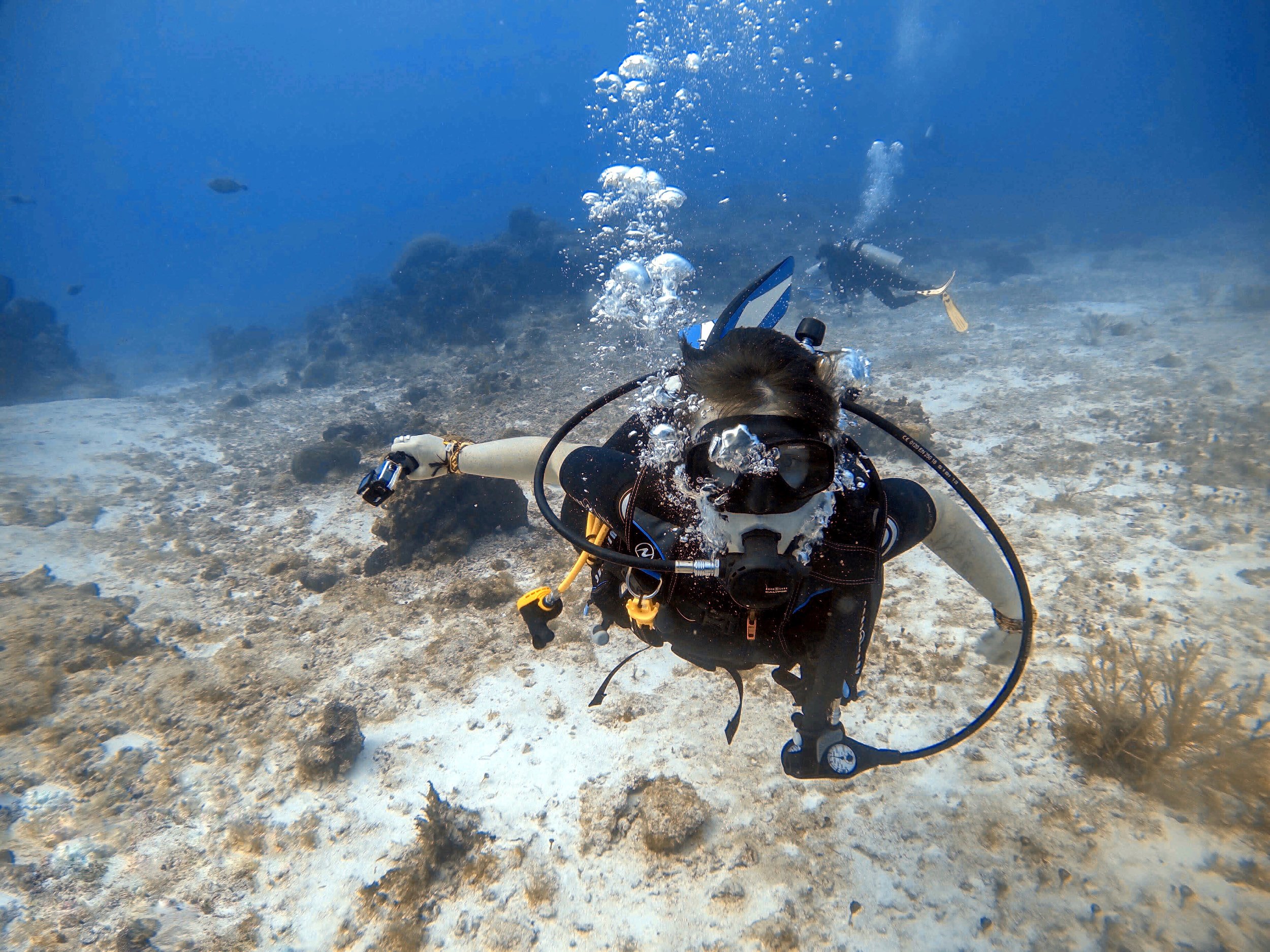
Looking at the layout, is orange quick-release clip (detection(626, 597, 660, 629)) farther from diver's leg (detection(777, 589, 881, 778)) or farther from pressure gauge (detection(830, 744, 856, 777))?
pressure gauge (detection(830, 744, 856, 777))

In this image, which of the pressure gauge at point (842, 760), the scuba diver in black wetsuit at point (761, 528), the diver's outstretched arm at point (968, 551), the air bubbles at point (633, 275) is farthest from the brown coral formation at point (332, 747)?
the air bubbles at point (633, 275)

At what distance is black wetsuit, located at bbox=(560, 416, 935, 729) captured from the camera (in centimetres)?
225

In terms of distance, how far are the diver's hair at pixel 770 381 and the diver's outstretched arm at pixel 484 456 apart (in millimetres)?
1107

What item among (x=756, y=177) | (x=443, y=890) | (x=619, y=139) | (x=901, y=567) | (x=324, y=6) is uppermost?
(x=324, y=6)

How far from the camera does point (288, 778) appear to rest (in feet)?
12.6

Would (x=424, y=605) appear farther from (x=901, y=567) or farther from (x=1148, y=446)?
(x=1148, y=446)

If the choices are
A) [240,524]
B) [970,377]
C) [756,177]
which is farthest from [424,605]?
[756,177]

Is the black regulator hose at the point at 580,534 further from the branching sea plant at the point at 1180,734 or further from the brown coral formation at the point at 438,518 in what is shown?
the brown coral formation at the point at 438,518

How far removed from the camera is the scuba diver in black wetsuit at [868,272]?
12750 mm

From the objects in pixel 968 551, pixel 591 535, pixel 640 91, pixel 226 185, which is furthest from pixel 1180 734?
pixel 640 91

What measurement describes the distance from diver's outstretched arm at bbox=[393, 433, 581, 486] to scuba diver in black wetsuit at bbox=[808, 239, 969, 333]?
1125 centimetres

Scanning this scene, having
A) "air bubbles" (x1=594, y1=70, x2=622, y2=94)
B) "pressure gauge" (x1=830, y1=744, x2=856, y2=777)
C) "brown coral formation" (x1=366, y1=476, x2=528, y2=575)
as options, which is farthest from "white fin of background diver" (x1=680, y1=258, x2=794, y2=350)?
"air bubbles" (x1=594, y1=70, x2=622, y2=94)

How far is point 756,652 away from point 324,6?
162967mm

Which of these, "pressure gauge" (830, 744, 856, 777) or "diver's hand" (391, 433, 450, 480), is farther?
"diver's hand" (391, 433, 450, 480)
